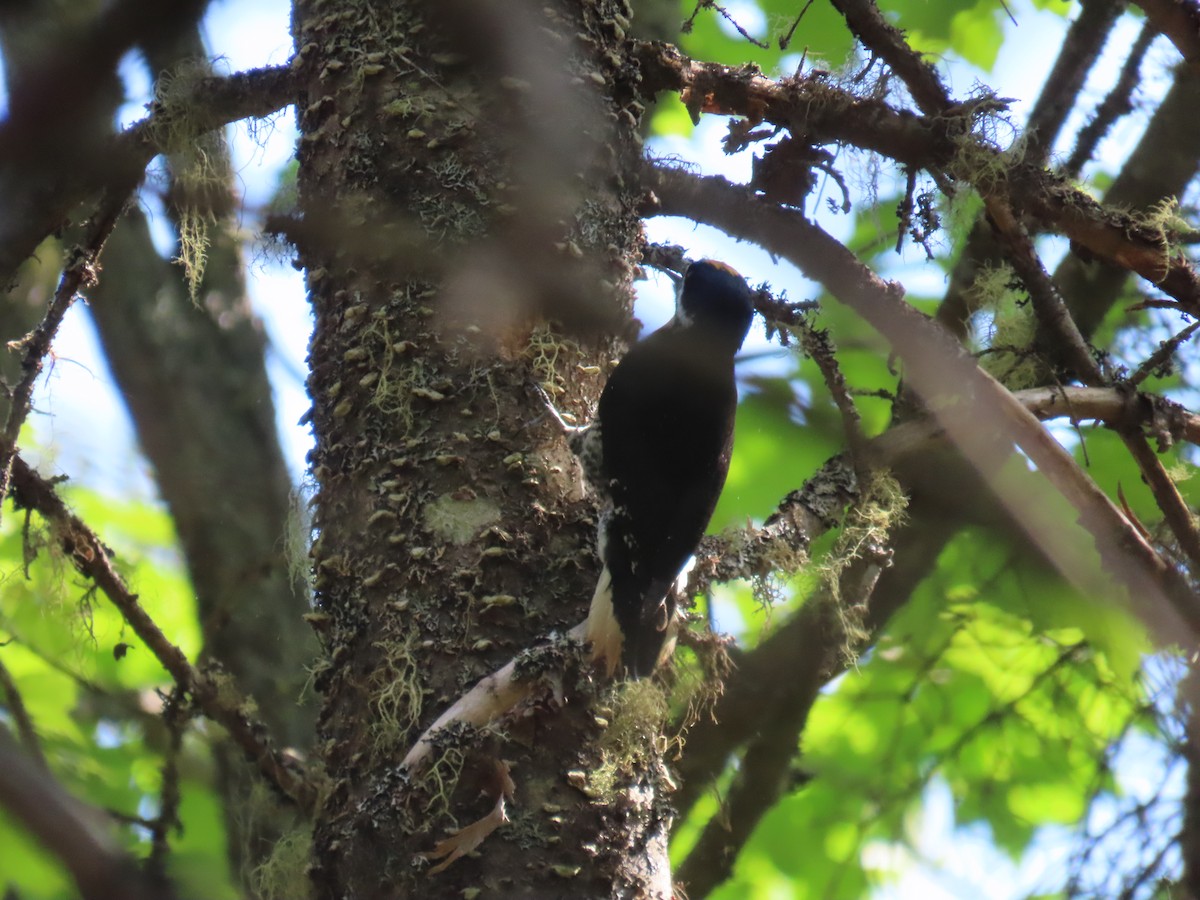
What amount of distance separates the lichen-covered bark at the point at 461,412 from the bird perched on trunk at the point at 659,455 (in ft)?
0.28

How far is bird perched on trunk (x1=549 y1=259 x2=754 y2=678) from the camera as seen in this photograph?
198 centimetres

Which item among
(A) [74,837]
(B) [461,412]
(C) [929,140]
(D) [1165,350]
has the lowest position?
(A) [74,837]

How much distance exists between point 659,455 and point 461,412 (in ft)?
2.65

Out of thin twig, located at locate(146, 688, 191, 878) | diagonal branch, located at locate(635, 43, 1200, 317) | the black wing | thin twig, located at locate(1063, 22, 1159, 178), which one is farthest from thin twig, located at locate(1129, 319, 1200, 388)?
thin twig, located at locate(146, 688, 191, 878)

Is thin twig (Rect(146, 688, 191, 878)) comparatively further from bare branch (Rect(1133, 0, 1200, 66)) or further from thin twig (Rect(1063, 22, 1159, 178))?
thin twig (Rect(1063, 22, 1159, 178))

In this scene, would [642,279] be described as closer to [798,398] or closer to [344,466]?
[798,398]

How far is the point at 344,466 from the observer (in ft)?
6.78

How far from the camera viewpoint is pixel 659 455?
9.11 ft

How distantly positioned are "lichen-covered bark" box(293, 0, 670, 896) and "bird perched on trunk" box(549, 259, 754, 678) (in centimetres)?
9

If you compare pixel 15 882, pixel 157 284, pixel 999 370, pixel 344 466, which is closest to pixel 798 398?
pixel 999 370

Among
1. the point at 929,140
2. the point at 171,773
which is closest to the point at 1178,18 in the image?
the point at 929,140

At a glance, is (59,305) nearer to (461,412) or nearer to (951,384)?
(461,412)

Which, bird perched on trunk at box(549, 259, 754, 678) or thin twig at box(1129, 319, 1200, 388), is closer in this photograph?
bird perched on trunk at box(549, 259, 754, 678)

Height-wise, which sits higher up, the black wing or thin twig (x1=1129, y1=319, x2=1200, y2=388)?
the black wing
